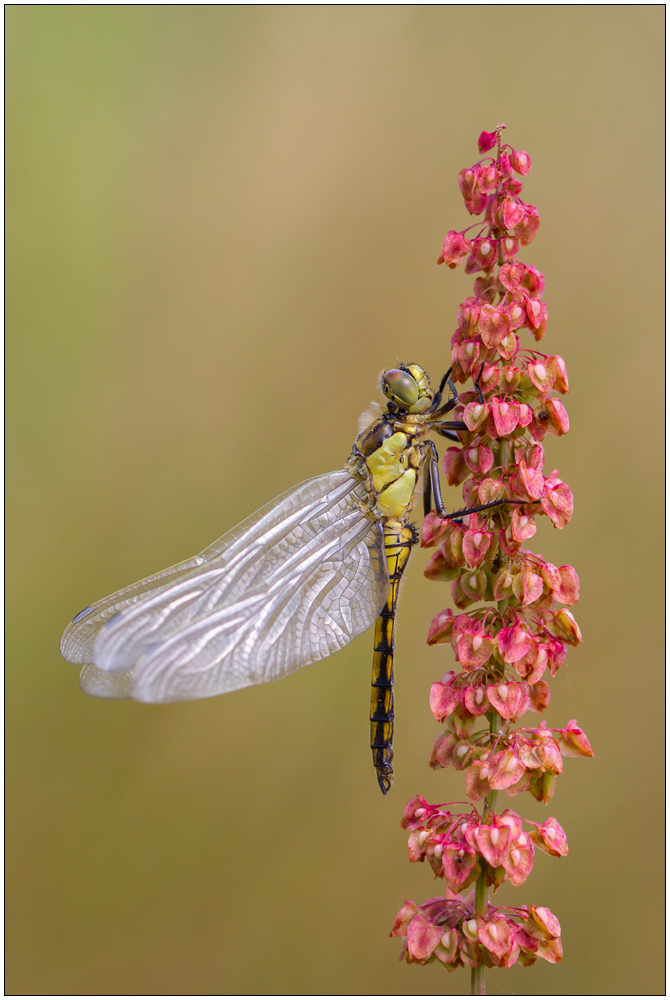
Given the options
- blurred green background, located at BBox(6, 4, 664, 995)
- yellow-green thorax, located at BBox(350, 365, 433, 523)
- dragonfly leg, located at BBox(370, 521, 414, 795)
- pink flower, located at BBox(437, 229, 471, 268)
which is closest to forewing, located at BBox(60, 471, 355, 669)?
yellow-green thorax, located at BBox(350, 365, 433, 523)

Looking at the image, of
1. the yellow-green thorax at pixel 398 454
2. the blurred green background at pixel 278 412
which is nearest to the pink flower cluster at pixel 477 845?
the yellow-green thorax at pixel 398 454

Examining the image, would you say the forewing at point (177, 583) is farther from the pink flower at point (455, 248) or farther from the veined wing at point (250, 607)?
the pink flower at point (455, 248)

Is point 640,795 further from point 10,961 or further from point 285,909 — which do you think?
point 10,961

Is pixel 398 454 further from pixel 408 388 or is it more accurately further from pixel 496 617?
pixel 496 617

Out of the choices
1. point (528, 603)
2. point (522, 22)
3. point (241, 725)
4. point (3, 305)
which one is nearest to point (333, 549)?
point (528, 603)

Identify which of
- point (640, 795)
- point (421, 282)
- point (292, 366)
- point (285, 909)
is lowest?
point (285, 909)

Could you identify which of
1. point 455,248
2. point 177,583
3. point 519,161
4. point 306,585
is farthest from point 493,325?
point 177,583

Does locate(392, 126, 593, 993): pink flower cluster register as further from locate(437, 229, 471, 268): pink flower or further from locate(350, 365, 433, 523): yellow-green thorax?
locate(350, 365, 433, 523): yellow-green thorax
